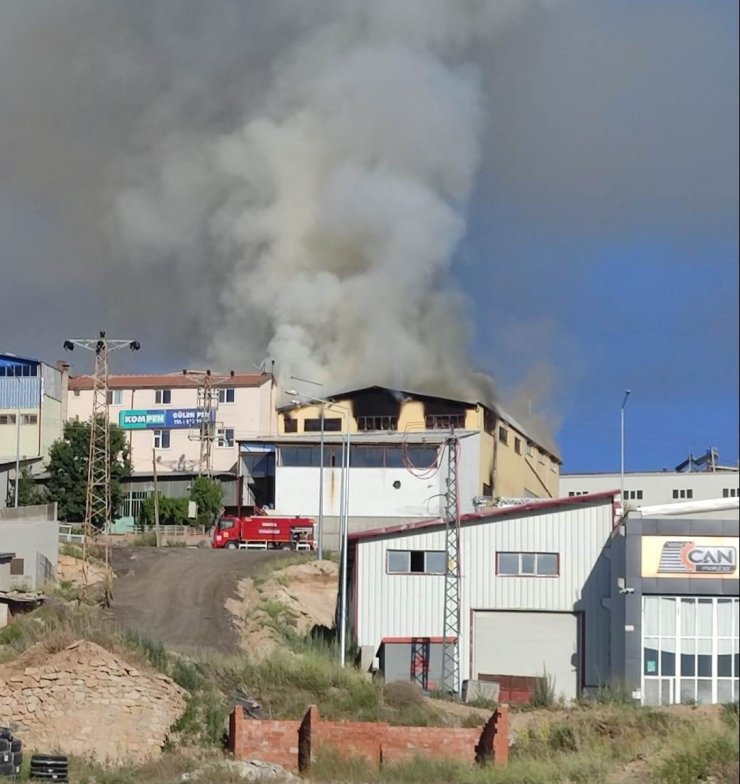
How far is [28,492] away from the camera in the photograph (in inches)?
1145

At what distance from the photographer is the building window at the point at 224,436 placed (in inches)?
1287

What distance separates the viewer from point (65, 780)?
18406mm

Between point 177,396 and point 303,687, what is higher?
point 177,396

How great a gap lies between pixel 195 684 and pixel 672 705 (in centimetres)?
800

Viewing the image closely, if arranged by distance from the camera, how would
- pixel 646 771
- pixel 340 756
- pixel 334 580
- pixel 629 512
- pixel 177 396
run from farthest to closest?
pixel 334 580 → pixel 177 396 → pixel 340 756 → pixel 629 512 → pixel 646 771

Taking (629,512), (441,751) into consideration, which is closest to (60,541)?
(441,751)

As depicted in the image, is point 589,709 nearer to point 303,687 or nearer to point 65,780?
point 303,687

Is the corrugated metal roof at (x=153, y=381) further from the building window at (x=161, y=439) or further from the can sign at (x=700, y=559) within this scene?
the can sign at (x=700, y=559)

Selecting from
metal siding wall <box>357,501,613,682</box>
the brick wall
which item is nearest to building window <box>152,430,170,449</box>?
metal siding wall <box>357,501,613,682</box>

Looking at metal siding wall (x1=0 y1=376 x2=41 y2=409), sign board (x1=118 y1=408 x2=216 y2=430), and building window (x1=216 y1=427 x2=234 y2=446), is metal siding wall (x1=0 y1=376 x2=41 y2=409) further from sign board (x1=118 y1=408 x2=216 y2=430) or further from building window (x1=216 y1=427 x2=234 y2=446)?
building window (x1=216 y1=427 x2=234 y2=446)

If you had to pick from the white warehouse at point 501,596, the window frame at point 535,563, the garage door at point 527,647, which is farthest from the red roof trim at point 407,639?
the window frame at point 535,563

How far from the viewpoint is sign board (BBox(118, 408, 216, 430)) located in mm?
29328

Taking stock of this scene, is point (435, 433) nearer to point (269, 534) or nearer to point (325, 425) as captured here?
point (325, 425)

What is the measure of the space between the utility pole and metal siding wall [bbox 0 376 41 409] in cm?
91
